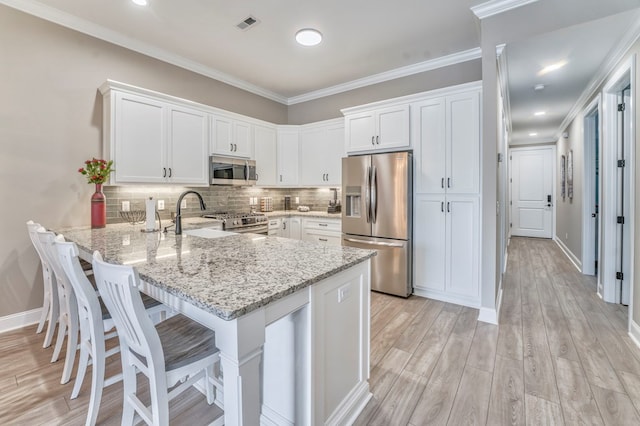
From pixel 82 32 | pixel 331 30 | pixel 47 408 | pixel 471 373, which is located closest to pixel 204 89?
pixel 82 32

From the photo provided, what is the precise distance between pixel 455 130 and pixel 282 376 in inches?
118

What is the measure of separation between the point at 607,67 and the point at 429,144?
208 cm

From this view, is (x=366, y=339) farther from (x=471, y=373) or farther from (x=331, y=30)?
(x=331, y=30)

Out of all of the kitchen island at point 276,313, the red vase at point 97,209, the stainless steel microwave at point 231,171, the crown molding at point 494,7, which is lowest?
the kitchen island at point 276,313

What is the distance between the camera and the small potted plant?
276 centimetres

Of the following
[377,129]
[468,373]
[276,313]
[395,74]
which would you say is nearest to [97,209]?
[276,313]

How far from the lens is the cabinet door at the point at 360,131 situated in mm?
3790

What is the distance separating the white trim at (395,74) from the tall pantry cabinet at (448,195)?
81cm

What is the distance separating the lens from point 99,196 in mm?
2830

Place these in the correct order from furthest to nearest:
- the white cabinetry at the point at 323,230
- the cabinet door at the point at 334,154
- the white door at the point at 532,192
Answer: the white door at the point at 532,192, the cabinet door at the point at 334,154, the white cabinetry at the point at 323,230

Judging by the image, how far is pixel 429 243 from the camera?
345 cm

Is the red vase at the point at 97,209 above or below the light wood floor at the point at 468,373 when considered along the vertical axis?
above

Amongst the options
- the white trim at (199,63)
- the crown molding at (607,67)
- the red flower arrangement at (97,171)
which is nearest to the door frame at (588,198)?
the crown molding at (607,67)

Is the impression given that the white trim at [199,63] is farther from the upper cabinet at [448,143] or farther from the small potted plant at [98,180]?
the small potted plant at [98,180]
